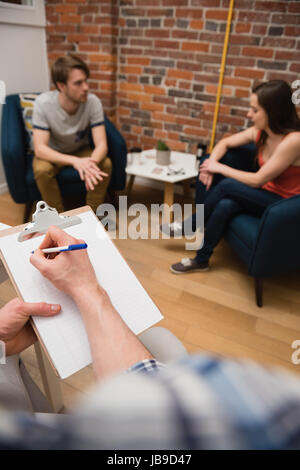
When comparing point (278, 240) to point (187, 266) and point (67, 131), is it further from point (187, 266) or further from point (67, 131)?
point (67, 131)

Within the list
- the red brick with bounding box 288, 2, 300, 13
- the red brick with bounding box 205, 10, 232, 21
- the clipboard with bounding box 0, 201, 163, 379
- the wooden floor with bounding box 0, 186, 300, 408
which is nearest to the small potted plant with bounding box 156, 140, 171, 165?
the wooden floor with bounding box 0, 186, 300, 408

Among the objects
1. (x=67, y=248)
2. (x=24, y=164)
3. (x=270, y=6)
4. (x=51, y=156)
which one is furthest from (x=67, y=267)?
(x=270, y=6)

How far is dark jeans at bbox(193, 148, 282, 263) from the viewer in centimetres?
177

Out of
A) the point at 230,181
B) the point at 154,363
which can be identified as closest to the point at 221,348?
the point at 230,181

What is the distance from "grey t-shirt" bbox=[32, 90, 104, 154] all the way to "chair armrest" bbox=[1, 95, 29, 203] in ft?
0.63

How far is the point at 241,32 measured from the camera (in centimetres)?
233

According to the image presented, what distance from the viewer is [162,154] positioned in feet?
8.15

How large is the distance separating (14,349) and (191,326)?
41.9 inches

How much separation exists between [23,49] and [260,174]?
2319mm

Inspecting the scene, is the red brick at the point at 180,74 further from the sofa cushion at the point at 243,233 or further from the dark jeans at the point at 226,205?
the sofa cushion at the point at 243,233

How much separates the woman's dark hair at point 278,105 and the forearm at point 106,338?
5.18 ft

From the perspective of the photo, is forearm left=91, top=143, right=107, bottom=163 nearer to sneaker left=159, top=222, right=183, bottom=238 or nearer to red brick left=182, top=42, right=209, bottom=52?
sneaker left=159, top=222, right=183, bottom=238

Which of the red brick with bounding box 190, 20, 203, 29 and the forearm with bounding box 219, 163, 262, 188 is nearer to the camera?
the forearm with bounding box 219, 163, 262, 188
